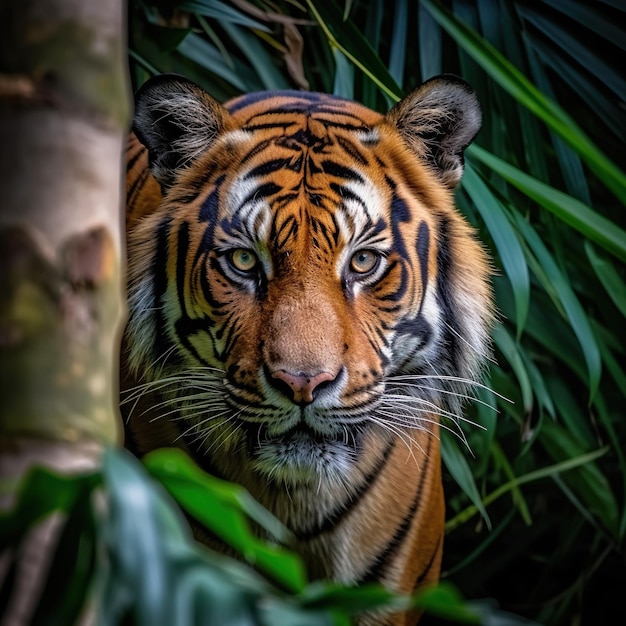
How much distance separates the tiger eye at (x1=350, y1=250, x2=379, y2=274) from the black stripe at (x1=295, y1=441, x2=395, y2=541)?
0.39 metres

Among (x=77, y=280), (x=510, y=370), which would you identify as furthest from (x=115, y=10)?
(x=510, y=370)

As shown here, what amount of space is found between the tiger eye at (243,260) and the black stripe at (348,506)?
478 millimetres

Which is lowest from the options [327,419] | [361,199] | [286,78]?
[327,419]

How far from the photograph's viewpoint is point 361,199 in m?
1.91

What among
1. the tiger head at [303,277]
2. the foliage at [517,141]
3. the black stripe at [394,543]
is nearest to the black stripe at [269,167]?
the tiger head at [303,277]

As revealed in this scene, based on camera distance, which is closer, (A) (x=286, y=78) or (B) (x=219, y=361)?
(B) (x=219, y=361)

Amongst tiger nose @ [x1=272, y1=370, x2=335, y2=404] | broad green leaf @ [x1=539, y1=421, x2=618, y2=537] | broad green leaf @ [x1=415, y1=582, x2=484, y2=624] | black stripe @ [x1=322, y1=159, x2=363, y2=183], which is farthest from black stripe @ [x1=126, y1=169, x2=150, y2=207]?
broad green leaf @ [x1=415, y1=582, x2=484, y2=624]

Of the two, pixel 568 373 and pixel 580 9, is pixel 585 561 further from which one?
pixel 580 9

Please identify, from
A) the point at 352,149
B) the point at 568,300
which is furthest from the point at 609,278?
the point at 352,149

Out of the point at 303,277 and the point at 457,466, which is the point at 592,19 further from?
the point at 303,277

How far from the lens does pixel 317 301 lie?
174 cm

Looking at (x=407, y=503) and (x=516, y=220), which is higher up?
(x=516, y=220)

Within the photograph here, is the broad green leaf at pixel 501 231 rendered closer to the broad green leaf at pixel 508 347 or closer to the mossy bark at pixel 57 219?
the broad green leaf at pixel 508 347

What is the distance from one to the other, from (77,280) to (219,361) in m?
1.12
